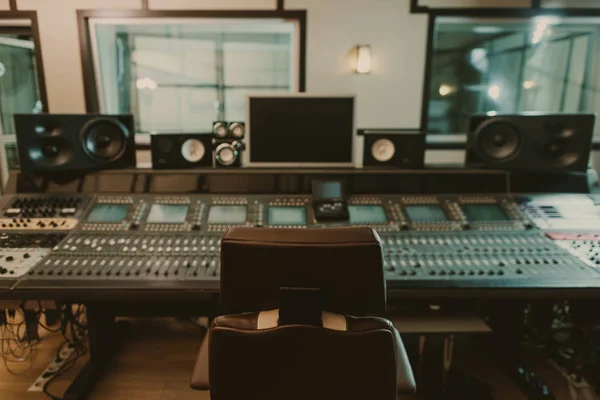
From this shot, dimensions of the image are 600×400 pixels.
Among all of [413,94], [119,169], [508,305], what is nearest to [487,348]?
[508,305]

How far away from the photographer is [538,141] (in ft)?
6.62

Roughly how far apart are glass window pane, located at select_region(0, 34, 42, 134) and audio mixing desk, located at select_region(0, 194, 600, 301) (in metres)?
1.93

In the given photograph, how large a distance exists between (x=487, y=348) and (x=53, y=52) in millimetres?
3495

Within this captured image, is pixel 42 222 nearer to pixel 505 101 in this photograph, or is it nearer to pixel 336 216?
pixel 336 216

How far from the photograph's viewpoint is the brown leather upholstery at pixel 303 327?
845 millimetres

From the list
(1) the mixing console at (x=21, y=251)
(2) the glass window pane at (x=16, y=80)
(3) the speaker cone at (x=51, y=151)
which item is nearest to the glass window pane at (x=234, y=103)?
(2) the glass window pane at (x=16, y=80)

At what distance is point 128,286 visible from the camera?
140cm

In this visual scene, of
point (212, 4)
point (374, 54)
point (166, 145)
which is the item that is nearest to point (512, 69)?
point (374, 54)

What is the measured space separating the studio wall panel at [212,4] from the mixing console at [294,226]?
5.33 ft

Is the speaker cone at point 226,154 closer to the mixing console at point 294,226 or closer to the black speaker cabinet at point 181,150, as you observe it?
the black speaker cabinet at point 181,150

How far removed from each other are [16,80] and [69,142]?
2215 millimetres

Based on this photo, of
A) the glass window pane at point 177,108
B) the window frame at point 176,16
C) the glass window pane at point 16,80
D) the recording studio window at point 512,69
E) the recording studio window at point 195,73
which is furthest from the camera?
the glass window pane at point 177,108

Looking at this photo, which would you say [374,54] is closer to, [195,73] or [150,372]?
[150,372]

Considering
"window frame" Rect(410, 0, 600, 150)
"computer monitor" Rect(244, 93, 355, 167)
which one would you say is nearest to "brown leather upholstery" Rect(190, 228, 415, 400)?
"computer monitor" Rect(244, 93, 355, 167)
